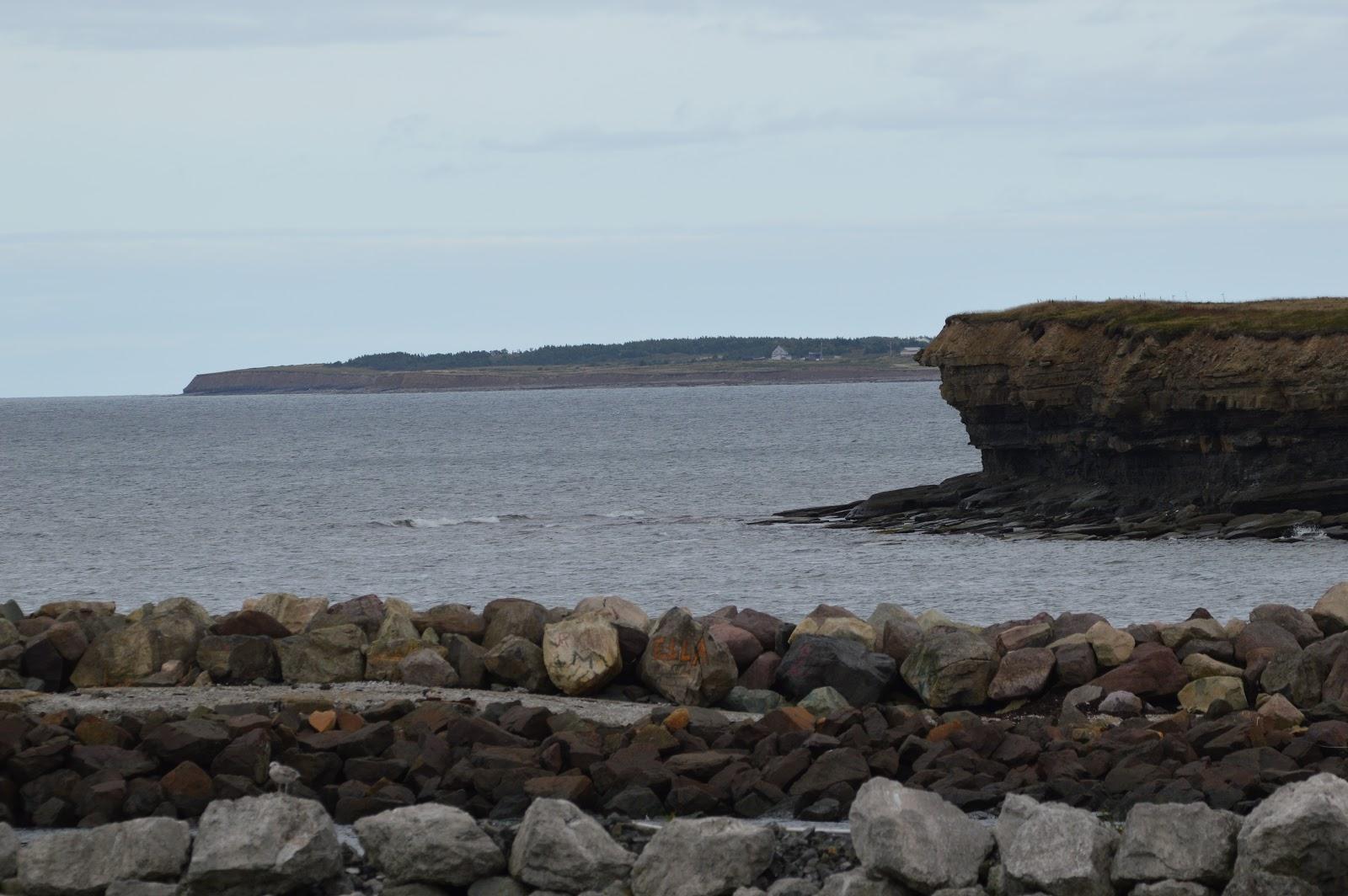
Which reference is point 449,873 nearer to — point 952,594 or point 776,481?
point 952,594

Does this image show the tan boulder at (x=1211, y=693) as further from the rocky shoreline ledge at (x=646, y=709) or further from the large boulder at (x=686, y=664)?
the large boulder at (x=686, y=664)

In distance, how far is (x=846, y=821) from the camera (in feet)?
38.5

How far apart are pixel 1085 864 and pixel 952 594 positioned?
75.5ft

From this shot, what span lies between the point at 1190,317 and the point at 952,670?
37969mm

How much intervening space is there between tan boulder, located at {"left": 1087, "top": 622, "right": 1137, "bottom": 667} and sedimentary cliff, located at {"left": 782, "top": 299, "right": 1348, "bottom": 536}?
28.0 meters

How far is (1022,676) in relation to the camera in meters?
15.9

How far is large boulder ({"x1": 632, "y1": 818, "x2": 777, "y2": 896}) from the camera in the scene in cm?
974

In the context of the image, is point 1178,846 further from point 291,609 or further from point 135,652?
point 291,609

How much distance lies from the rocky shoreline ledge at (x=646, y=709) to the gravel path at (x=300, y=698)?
0.06 meters

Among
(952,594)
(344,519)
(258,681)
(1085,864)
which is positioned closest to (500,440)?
(344,519)

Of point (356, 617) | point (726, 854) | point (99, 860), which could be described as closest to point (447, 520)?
point (356, 617)

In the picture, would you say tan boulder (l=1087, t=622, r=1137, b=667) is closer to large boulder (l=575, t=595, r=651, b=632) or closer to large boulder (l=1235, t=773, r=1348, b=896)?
large boulder (l=575, t=595, r=651, b=632)

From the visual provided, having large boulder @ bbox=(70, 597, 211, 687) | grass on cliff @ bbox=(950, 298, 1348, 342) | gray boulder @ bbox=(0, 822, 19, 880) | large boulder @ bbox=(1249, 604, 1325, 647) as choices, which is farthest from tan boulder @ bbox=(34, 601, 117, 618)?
grass on cliff @ bbox=(950, 298, 1348, 342)

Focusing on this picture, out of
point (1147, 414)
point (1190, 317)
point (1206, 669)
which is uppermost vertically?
point (1190, 317)
